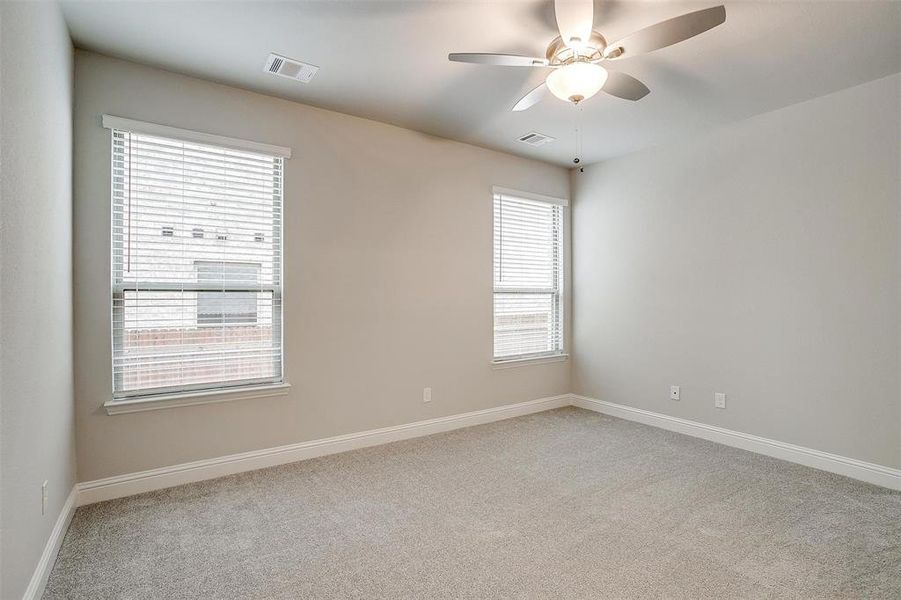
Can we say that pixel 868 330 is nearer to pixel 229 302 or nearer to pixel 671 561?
pixel 671 561

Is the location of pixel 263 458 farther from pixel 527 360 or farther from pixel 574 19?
pixel 574 19

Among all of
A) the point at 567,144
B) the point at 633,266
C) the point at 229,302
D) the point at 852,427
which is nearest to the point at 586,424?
the point at 633,266

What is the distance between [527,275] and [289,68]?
10.1 ft

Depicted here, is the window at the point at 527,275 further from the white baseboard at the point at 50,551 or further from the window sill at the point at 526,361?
the white baseboard at the point at 50,551

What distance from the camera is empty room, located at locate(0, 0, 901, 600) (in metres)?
2.14

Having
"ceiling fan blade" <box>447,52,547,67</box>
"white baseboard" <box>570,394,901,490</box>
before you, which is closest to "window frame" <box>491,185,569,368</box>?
"white baseboard" <box>570,394,901,490</box>

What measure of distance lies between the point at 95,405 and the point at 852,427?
504 cm

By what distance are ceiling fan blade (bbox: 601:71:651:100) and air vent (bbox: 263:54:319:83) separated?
1.84 m

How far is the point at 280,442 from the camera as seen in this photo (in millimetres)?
3502

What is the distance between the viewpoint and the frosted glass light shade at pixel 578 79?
7.73 ft

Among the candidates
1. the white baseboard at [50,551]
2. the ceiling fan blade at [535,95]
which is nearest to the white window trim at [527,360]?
the ceiling fan blade at [535,95]

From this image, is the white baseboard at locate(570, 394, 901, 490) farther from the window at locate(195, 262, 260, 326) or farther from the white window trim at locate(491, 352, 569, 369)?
the window at locate(195, 262, 260, 326)

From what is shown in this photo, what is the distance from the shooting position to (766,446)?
3.74m

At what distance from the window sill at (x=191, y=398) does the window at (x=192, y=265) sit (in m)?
0.06
